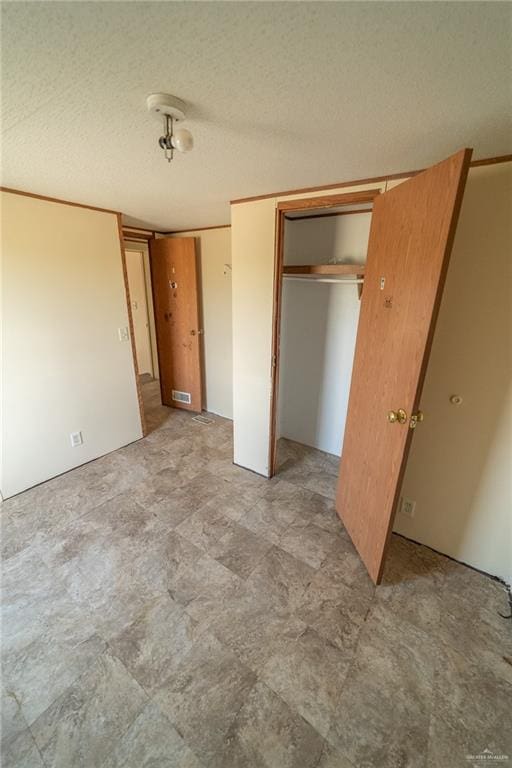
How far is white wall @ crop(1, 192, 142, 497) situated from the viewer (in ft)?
6.47

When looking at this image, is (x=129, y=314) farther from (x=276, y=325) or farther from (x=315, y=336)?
(x=315, y=336)

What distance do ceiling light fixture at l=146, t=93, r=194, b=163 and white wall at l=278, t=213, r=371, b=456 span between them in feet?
5.29

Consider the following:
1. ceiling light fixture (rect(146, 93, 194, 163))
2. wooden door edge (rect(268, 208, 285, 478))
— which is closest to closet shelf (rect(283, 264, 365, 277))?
wooden door edge (rect(268, 208, 285, 478))

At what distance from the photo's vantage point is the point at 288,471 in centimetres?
253

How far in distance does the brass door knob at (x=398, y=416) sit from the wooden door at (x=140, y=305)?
3.89 meters

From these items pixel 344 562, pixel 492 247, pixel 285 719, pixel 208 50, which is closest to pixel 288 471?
pixel 344 562

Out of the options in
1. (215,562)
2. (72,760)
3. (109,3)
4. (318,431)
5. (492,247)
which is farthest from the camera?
(318,431)

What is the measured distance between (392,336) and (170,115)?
1261mm

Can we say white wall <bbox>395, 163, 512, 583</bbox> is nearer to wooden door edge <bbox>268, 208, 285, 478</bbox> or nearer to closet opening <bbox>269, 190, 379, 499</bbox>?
closet opening <bbox>269, 190, 379, 499</bbox>

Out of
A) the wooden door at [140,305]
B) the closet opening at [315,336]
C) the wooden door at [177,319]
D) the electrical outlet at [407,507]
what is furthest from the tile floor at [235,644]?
the wooden door at [140,305]

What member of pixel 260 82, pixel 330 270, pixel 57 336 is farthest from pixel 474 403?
pixel 57 336

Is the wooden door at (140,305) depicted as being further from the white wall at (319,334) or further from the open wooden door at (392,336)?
the open wooden door at (392,336)

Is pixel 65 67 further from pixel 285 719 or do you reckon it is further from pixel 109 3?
pixel 285 719

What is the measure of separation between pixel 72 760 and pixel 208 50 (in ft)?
7.26
